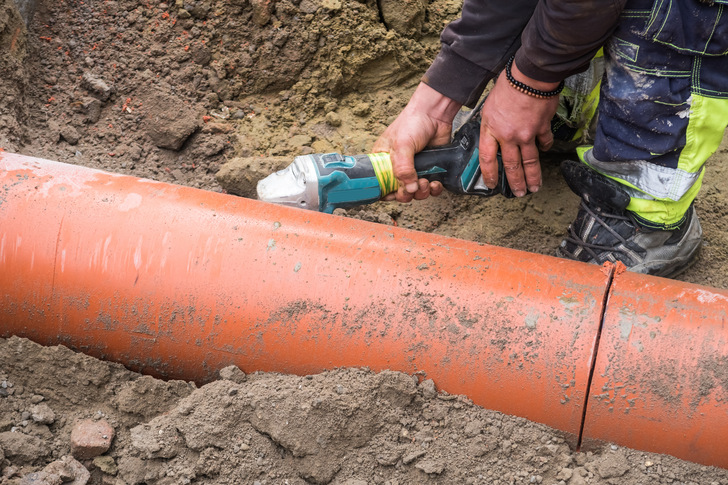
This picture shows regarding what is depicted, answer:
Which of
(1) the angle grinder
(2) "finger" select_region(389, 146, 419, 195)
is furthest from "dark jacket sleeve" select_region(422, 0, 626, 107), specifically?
(2) "finger" select_region(389, 146, 419, 195)

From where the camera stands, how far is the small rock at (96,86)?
2568 mm

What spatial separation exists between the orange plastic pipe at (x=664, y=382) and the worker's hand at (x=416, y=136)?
0.75m

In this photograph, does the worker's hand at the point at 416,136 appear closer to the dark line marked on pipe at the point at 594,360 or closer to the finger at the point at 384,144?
the finger at the point at 384,144

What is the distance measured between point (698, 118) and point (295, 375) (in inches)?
46.2

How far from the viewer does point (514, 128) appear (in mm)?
1925

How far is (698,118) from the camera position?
1.70m

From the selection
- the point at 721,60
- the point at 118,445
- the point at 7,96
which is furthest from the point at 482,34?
the point at 7,96

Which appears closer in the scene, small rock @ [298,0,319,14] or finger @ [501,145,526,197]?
finger @ [501,145,526,197]

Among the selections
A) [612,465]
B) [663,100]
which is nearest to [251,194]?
[663,100]

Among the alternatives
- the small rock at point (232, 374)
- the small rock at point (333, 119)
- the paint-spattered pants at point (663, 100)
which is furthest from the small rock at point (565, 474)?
the small rock at point (333, 119)

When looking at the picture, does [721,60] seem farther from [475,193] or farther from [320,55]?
[320,55]

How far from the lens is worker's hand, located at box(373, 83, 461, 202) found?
198 cm

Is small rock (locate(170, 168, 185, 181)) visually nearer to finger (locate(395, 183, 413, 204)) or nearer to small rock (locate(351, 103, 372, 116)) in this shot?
small rock (locate(351, 103, 372, 116))

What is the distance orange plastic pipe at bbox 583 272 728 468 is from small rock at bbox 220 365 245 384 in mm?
753
